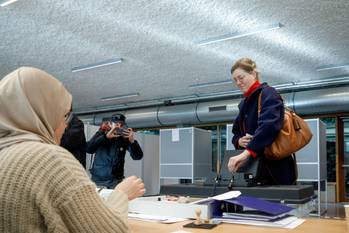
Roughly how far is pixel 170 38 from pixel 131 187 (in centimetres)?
333

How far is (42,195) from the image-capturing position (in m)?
0.75

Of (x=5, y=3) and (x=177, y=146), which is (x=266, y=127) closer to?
(x=5, y=3)

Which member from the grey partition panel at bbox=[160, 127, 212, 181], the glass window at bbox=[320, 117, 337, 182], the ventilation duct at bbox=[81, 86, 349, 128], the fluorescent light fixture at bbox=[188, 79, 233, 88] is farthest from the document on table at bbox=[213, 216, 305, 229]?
the glass window at bbox=[320, 117, 337, 182]

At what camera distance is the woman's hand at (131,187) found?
1036 mm

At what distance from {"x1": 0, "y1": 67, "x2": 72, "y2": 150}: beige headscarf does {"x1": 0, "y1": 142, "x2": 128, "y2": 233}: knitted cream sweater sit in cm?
5

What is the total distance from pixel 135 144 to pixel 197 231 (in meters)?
2.18

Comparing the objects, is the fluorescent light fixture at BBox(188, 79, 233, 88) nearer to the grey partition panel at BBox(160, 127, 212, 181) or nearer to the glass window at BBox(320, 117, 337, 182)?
the grey partition panel at BBox(160, 127, 212, 181)

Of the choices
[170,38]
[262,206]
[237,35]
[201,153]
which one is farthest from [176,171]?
[262,206]

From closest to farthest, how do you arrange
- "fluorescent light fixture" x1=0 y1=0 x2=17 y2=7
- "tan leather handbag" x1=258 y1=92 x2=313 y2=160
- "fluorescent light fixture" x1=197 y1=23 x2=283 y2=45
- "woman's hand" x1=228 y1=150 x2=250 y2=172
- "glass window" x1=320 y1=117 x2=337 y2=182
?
"woman's hand" x1=228 y1=150 x2=250 y2=172 → "tan leather handbag" x1=258 y1=92 x2=313 y2=160 → "fluorescent light fixture" x1=0 y1=0 x2=17 y2=7 → "fluorescent light fixture" x1=197 y1=23 x2=283 y2=45 → "glass window" x1=320 y1=117 x2=337 y2=182

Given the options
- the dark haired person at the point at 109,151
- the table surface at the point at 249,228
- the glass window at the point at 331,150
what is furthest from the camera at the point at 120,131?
the glass window at the point at 331,150

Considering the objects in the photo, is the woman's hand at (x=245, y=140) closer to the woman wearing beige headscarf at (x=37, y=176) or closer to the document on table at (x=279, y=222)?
the document on table at (x=279, y=222)

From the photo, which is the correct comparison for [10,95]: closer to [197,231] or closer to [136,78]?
[197,231]

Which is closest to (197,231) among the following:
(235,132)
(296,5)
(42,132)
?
(42,132)

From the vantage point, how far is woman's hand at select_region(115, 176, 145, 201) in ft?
3.40
